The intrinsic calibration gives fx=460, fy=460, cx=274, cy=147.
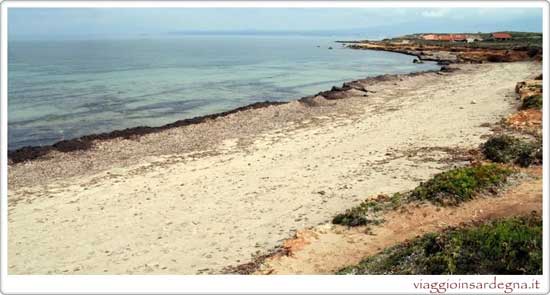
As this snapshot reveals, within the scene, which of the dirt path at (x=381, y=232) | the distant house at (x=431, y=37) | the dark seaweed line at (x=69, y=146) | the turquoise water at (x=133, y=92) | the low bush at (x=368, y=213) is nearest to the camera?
the dirt path at (x=381, y=232)

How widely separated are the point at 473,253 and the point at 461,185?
4092mm

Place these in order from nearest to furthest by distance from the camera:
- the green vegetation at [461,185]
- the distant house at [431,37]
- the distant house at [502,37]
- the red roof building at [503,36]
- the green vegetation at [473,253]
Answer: the green vegetation at [473,253] < the green vegetation at [461,185] < the distant house at [502,37] < the red roof building at [503,36] < the distant house at [431,37]

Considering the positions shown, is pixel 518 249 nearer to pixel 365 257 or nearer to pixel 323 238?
pixel 365 257

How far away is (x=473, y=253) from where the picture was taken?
743 centimetres

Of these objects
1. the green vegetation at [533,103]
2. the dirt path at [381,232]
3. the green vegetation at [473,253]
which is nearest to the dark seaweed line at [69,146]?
the dirt path at [381,232]

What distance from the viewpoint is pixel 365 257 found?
9.27 metres

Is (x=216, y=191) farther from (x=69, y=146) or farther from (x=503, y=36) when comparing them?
(x=503, y=36)

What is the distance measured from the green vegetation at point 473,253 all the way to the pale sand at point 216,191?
3.59 metres

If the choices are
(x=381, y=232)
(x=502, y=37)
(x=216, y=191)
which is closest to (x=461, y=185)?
(x=381, y=232)

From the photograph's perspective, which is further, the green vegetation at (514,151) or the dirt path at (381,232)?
the green vegetation at (514,151)

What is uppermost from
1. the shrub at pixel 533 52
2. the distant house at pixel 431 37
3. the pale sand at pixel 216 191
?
the distant house at pixel 431 37

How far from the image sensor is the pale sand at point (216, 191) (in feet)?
36.4

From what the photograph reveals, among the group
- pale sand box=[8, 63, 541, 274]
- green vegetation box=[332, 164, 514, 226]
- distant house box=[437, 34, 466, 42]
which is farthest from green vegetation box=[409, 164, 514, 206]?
distant house box=[437, 34, 466, 42]

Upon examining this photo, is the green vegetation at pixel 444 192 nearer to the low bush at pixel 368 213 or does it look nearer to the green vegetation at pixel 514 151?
the low bush at pixel 368 213
